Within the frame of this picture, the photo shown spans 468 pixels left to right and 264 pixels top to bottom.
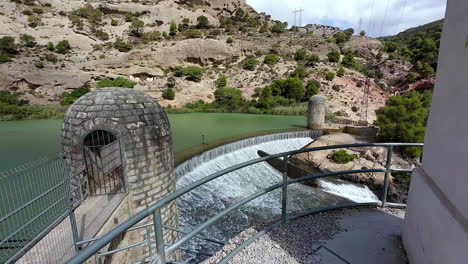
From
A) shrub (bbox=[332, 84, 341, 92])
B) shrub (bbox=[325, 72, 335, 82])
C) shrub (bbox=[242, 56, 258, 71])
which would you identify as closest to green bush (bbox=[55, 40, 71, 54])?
shrub (bbox=[242, 56, 258, 71])

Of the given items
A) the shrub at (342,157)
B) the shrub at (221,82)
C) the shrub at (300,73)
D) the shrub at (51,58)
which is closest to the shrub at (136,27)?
the shrub at (51,58)

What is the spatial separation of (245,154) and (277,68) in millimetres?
26421

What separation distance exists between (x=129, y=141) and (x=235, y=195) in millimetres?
5298

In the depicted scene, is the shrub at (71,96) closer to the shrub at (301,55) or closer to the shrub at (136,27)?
the shrub at (136,27)

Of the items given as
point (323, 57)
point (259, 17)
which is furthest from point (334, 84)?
point (259, 17)

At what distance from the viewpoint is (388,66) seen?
37531 millimetres

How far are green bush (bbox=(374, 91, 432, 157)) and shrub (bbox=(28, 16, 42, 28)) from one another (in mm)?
50670

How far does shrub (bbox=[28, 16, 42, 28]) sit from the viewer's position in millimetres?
37831

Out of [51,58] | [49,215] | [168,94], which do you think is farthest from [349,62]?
[51,58]

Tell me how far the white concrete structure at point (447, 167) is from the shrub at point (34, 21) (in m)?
52.3

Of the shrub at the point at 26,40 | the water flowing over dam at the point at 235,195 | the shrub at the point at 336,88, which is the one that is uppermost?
the shrub at the point at 26,40

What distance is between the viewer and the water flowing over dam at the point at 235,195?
7570 millimetres

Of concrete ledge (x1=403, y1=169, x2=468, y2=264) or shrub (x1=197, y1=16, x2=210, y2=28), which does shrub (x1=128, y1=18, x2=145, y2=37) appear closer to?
shrub (x1=197, y1=16, x2=210, y2=28)

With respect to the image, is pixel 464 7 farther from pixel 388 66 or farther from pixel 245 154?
pixel 388 66
